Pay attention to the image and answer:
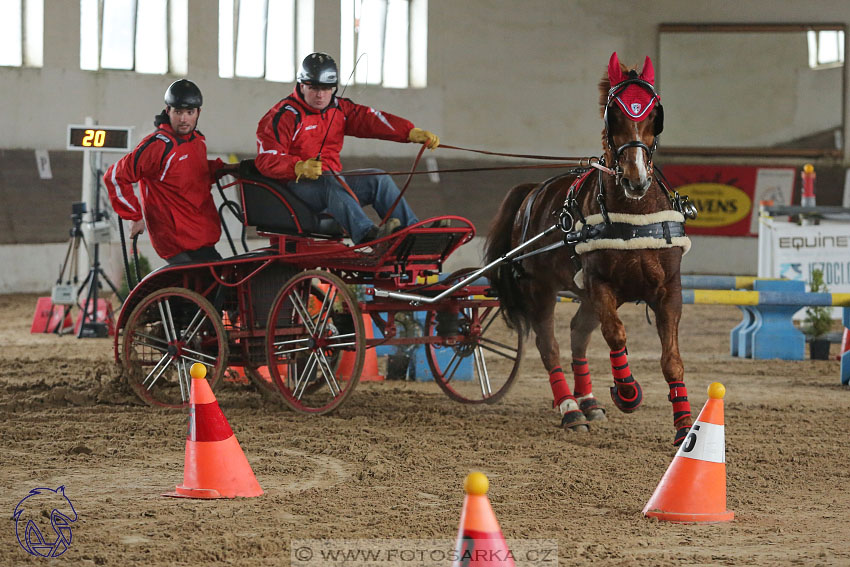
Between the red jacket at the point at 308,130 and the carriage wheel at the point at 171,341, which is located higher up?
the red jacket at the point at 308,130

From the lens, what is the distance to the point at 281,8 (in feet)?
55.9

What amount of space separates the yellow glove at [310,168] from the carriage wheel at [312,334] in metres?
0.57

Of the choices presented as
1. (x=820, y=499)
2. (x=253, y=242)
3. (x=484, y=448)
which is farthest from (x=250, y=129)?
(x=820, y=499)

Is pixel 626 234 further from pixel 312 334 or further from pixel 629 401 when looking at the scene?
pixel 312 334

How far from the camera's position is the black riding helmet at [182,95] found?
22.2ft

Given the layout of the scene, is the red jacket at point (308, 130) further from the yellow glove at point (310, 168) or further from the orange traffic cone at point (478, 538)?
the orange traffic cone at point (478, 538)

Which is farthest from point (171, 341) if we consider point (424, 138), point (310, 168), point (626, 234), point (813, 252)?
point (813, 252)

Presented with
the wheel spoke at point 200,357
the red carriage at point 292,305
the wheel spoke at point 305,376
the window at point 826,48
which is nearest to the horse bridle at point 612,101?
the red carriage at point 292,305

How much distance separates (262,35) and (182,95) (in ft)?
35.0

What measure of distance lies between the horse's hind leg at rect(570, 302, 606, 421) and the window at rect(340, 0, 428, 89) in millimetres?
11414

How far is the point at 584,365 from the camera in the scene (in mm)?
6625

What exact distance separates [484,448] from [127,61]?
12641 mm

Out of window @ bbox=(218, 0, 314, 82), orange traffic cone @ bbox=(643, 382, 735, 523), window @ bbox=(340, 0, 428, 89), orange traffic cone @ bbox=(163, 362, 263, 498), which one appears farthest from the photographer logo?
window @ bbox=(340, 0, 428, 89)

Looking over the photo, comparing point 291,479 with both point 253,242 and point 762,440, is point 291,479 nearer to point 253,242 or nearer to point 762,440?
point 762,440
